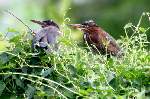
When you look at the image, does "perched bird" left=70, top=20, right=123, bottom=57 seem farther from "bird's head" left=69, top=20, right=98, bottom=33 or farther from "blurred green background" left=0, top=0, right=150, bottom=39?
A: "blurred green background" left=0, top=0, right=150, bottom=39

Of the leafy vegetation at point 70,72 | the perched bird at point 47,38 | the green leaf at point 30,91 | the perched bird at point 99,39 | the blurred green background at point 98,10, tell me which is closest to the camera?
the leafy vegetation at point 70,72

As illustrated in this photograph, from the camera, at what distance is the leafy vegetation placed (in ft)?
11.9

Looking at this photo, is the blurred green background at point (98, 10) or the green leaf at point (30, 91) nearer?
the green leaf at point (30, 91)

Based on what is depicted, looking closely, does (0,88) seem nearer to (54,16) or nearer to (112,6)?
(54,16)

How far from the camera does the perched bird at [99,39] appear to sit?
4496mm

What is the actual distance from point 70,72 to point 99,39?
1072 millimetres

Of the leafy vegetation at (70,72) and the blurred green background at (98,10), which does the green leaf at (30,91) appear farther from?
the blurred green background at (98,10)

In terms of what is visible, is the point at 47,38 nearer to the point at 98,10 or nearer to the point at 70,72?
the point at 70,72

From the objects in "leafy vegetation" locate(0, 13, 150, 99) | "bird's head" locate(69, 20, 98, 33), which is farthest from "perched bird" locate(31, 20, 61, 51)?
"bird's head" locate(69, 20, 98, 33)

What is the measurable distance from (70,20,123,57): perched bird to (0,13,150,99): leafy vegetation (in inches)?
Answer: 12.2

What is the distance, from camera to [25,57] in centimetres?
394

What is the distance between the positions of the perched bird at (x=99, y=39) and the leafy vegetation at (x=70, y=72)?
1.02ft

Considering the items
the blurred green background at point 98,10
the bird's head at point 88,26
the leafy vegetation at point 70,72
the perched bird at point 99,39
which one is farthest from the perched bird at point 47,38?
the blurred green background at point 98,10

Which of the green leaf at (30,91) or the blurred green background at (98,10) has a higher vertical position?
the blurred green background at (98,10)
